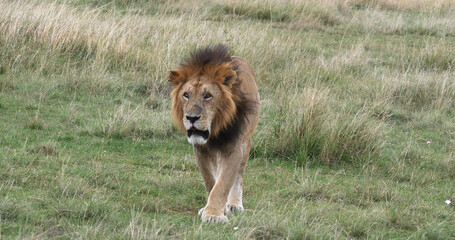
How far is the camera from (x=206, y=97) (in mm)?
4883

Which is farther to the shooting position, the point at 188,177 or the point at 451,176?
the point at 451,176

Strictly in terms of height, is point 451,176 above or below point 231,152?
below

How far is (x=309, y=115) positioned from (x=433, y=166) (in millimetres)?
1206

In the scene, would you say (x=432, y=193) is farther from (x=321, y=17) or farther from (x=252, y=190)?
(x=321, y=17)

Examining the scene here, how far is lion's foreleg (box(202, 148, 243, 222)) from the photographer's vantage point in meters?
4.91

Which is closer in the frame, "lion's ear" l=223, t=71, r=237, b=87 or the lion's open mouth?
the lion's open mouth

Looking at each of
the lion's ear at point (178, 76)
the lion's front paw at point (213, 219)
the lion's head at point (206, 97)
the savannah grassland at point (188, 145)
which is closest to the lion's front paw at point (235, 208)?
the savannah grassland at point (188, 145)

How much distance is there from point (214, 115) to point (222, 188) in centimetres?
47

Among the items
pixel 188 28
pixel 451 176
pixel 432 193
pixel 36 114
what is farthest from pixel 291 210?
pixel 188 28

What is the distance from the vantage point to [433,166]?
707cm

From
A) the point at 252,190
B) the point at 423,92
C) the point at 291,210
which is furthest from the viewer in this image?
the point at 423,92

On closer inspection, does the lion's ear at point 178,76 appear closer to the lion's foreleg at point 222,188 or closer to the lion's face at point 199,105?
the lion's face at point 199,105

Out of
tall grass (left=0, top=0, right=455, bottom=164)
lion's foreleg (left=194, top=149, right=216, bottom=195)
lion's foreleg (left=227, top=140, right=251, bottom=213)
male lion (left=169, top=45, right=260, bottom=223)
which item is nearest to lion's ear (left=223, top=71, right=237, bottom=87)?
male lion (left=169, top=45, right=260, bottom=223)

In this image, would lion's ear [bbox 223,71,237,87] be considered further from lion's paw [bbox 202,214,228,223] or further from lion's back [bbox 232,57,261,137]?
lion's paw [bbox 202,214,228,223]
